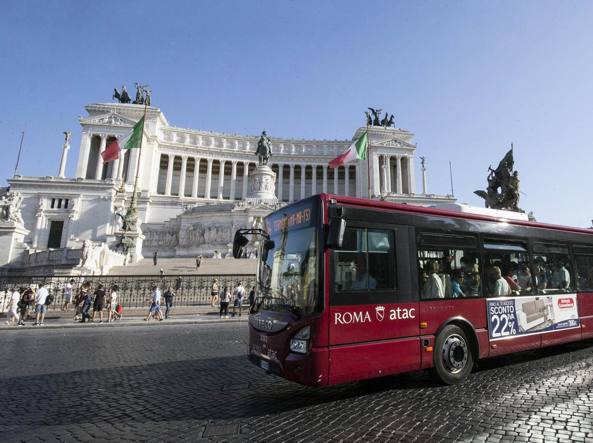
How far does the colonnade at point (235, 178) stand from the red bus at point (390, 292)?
219ft

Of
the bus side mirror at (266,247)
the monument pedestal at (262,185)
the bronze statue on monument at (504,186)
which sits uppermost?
the monument pedestal at (262,185)

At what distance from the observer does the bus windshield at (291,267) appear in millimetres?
4551

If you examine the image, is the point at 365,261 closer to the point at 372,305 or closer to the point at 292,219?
the point at 372,305

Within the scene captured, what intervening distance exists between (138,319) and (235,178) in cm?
6029

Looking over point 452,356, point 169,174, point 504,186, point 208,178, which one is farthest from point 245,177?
point 452,356

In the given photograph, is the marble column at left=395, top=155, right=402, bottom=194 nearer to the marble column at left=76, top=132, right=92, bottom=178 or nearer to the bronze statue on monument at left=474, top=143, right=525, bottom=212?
the bronze statue on monument at left=474, top=143, right=525, bottom=212

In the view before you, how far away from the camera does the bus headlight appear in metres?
4.30

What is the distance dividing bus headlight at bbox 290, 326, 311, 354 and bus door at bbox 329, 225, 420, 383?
1.04 ft

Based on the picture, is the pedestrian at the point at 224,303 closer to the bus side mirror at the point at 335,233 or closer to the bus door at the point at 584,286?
the bus side mirror at the point at 335,233

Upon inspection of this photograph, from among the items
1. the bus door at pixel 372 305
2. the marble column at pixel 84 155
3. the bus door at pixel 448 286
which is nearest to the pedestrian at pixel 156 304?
the bus door at pixel 372 305

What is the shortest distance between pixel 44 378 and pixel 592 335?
1163cm

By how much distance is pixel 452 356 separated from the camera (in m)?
5.52

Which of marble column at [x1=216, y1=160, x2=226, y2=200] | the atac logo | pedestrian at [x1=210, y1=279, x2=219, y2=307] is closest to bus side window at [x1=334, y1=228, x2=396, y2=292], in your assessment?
the atac logo

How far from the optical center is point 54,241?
48.3 metres
